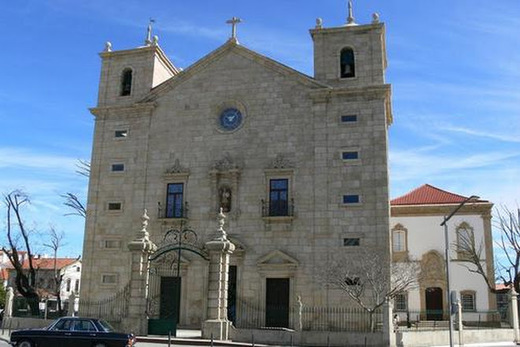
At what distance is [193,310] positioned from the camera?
25.6 meters

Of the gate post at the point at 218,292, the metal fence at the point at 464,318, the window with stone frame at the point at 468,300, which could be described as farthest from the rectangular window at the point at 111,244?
the window with stone frame at the point at 468,300

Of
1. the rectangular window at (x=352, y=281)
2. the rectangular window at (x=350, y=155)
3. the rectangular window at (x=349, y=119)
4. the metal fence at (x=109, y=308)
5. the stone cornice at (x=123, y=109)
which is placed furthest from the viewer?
the stone cornice at (x=123, y=109)

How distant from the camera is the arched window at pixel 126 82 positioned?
99.7 feet

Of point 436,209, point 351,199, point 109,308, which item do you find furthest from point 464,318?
point 109,308

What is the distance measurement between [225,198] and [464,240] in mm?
19684

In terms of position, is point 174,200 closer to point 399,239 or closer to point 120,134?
point 120,134

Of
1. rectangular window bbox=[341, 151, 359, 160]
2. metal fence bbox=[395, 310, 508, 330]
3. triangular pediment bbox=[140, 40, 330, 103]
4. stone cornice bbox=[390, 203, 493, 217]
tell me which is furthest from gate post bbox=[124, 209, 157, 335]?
stone cornice bbox=[390, 203, 493, 217]

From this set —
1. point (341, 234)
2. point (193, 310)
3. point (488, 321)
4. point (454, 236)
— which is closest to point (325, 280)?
point (341, 234)

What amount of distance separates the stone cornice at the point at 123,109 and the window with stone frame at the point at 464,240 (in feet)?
75.6

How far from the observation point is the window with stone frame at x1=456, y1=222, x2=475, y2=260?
37250mm

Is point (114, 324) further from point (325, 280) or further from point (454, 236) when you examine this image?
point (454, 236)

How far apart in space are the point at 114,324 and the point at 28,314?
7455 millimetres

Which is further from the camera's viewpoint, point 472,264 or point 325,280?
point 472,264

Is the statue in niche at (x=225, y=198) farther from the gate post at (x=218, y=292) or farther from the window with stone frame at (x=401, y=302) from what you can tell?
the window with stone frame at (x=401, y=302)
